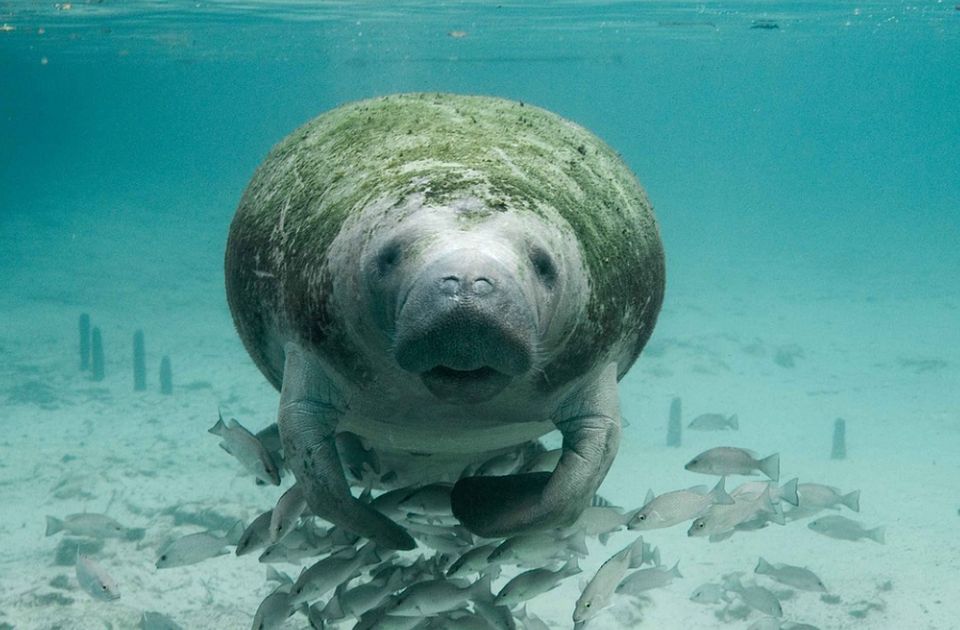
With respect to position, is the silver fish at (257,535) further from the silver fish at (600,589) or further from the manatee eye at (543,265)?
the manatee eye at (543,265)

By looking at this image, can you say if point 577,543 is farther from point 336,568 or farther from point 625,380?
point 625,380

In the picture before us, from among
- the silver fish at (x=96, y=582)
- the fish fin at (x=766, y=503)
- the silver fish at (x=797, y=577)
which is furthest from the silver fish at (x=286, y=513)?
the silver fish at (x=797, y=577)

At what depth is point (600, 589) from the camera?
15.1 feet

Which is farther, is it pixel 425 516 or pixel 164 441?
pixel 164 441

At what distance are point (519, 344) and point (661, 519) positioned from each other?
2.90 meters

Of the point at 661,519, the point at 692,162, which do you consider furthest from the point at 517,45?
the point at 692,162

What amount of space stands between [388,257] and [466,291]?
1.36 ft

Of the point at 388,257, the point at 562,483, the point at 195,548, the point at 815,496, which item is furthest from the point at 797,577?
the point at 388,257

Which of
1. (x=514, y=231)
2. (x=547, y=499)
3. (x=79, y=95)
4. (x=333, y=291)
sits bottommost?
(x=79, y=95)

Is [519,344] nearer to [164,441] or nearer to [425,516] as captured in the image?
[425,516]

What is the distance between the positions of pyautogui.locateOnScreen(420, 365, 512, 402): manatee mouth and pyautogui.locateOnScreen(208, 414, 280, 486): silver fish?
1.90 m

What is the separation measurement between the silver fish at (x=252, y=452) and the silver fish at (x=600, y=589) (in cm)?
170

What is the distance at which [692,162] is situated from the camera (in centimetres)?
17500

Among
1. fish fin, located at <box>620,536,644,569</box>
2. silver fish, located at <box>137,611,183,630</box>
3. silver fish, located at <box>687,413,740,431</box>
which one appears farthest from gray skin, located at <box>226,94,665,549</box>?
silver fish, located at <box>687,413,740,431</box>
